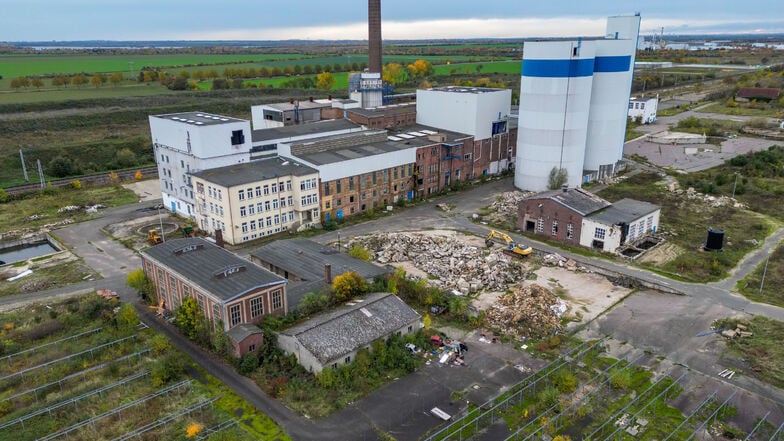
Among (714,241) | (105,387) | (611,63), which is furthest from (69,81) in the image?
(714,241)

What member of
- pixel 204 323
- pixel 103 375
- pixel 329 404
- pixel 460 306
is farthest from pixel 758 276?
pixel 103 375

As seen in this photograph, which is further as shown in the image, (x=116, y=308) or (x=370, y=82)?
(x=370, y=82)

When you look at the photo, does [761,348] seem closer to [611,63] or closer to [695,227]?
[695,227]

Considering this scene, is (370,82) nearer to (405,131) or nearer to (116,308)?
(405,131)

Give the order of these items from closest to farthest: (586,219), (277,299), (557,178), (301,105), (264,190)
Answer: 1. (277,299)
2. (586,219)
3. (264,190)
4. (557,178)
5. (301,105)

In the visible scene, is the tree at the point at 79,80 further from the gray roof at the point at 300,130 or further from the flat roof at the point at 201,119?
the gray roof at the point at 300,130

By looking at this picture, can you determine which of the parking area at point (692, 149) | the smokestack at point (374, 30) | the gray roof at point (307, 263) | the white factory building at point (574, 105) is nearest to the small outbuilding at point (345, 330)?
the gray roof at point (307, 263)

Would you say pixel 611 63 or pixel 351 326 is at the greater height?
pixel 611 63

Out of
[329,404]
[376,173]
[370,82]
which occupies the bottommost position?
[329,404]
